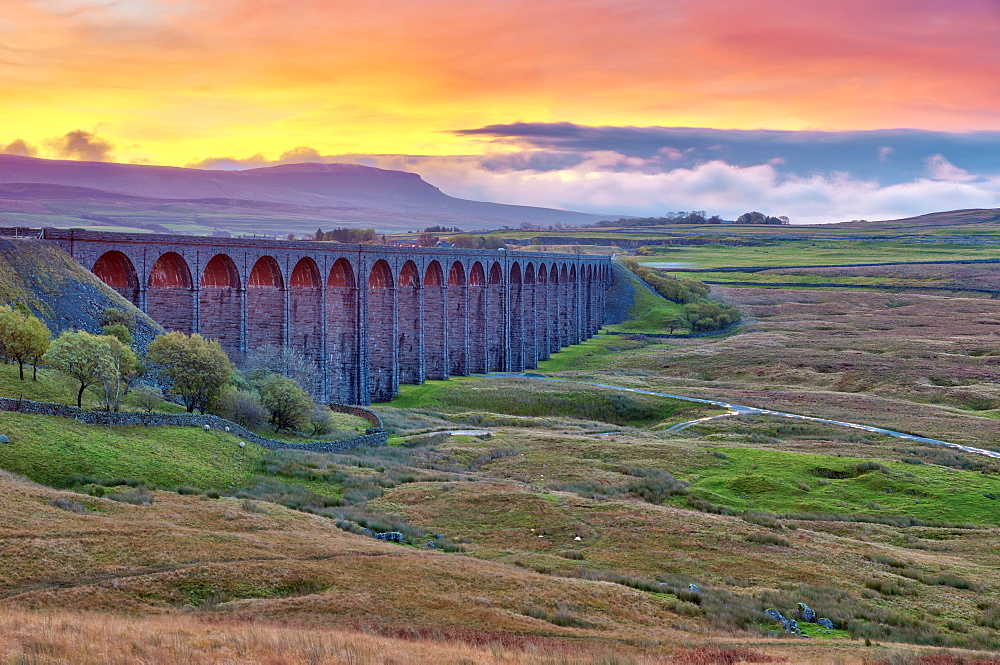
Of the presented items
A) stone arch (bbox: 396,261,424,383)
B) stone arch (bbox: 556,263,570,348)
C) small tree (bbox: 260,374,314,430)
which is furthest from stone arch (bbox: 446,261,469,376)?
small tree (bbox: 260,374,314,430)

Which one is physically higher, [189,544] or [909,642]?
[189,544]

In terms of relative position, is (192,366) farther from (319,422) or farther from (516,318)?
(516,318)

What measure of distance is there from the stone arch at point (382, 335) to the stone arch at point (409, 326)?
3.02m

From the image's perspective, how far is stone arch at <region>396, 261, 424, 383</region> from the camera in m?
82.6

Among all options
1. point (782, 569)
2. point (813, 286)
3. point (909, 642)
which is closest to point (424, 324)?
point (782, 569)

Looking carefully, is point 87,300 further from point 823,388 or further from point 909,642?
point 823,388

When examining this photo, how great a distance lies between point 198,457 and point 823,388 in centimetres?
6409

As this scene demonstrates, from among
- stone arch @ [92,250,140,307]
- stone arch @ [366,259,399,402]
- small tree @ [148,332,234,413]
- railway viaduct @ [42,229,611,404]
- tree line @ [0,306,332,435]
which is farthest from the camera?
stone arch @ [366,259,399,402]

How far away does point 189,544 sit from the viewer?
25.1 metres

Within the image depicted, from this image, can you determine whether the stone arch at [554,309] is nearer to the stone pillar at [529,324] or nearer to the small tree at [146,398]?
the stone pillar at [529,324]

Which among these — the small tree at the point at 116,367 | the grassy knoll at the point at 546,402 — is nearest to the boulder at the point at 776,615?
the small tree at the point at 116,367

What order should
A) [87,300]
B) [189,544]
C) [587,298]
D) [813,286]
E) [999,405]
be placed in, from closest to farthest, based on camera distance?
[189,544]
[87,300]
[999,405]
[587,298]
[813,286]

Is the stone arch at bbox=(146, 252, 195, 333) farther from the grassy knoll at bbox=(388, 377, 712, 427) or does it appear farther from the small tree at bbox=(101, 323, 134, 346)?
the grassy knoll at bbox=(388, 377, 712, 427)

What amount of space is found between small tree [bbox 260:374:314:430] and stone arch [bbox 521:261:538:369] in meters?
60.6
